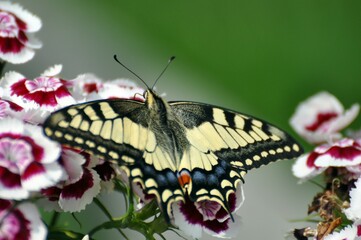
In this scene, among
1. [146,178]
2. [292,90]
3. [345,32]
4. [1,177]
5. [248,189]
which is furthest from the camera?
[345,32]

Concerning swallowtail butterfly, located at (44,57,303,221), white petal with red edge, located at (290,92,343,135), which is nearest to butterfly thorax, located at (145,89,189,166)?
swallowtail butterfly, located at (44,57,303,221)

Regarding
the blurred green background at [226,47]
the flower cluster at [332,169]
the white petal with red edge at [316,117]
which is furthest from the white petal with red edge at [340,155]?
the blurred green background at [226,47]

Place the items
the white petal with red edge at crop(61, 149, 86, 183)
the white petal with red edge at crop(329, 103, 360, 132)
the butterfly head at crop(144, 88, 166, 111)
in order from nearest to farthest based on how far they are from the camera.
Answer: the white petal with red edge at crop(61, 149, 86, 183)
the butterfly head at crop(144, 88, 166, 111)
the white petal with red edge at crop(329, 103, 360, 132)

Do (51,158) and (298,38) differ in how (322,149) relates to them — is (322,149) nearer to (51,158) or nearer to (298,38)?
(51,158)

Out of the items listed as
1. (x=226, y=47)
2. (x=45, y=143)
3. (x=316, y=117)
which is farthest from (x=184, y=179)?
(x=226, y=47)

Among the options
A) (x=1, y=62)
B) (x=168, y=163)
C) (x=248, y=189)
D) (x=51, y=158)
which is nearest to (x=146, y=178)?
(x=168, y=163)

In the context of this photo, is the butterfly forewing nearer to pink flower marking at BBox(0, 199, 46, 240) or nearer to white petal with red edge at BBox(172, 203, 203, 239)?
white petal with red edge at BBox(172, 203, 203, 239)
